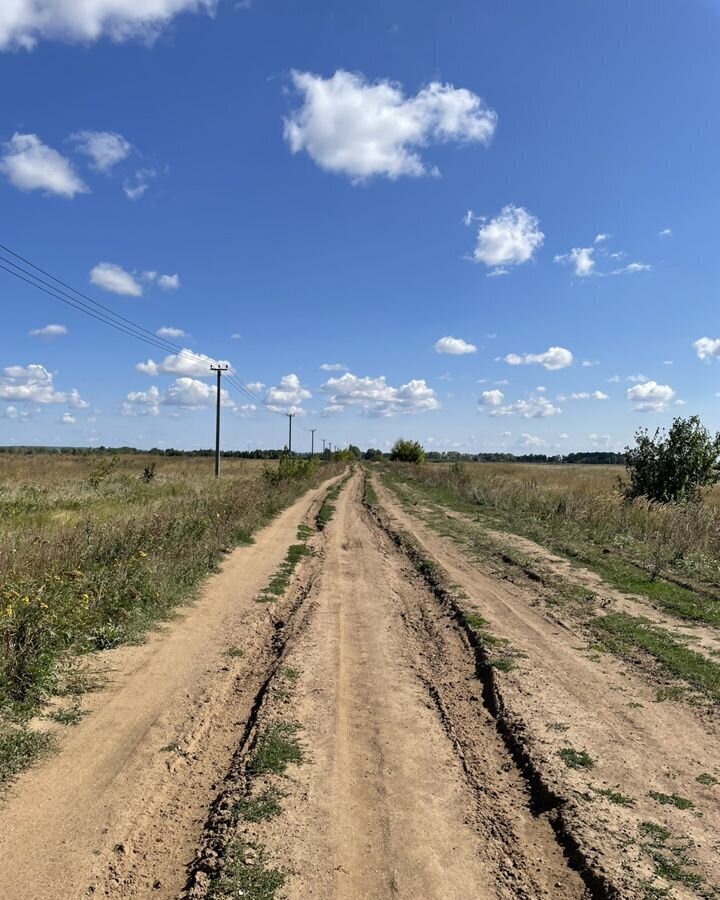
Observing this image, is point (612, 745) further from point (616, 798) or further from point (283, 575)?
point (283, 575)

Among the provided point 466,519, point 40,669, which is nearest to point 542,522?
point 466,519

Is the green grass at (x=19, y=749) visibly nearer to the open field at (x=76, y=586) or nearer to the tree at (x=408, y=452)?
the open field at (x=76, y=586)

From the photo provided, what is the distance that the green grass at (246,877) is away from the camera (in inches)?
118

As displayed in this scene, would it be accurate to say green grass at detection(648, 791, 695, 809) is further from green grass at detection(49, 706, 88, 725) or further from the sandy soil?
green grass at detection(49, 706, 88, 725)

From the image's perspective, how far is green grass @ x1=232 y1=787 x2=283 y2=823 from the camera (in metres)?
3.64

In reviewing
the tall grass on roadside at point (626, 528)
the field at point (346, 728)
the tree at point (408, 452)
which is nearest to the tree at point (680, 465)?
the tall grass on roadside at point (626, 528)

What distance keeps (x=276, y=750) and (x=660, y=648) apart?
505cm

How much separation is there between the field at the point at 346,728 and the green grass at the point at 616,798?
0.05ft

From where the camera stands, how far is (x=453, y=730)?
16.4ft

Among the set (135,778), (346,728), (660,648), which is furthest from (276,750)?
(660,648)

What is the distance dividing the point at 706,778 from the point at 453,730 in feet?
6.13

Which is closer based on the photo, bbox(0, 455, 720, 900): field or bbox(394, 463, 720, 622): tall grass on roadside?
Result: bbox(0, 455, 720, 900): field

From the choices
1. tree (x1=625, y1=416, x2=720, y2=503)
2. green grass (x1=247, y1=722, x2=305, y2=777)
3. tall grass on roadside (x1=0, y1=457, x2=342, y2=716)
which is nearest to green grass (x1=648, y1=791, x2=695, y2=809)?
green grass (x1=247, y1=722, x2=305, y2=777)

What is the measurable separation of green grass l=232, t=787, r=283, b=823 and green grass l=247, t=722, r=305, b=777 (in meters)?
0.30
